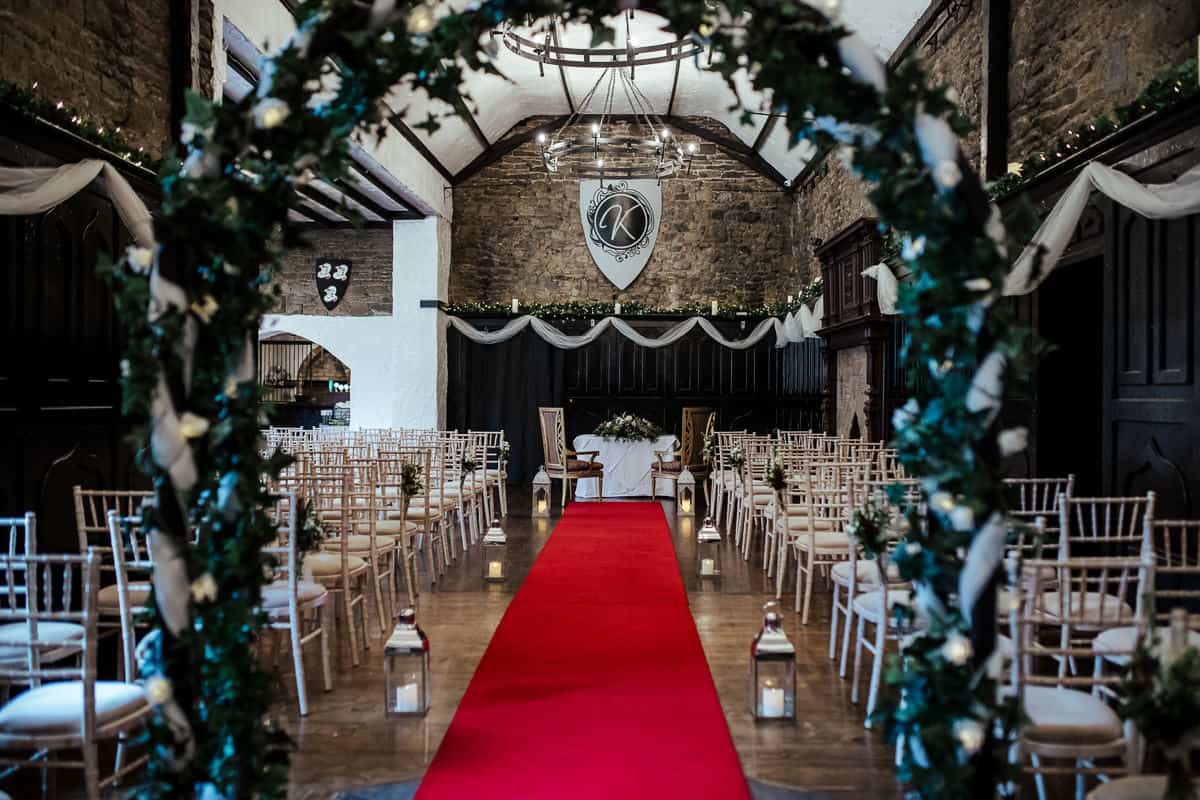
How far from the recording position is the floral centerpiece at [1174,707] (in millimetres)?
1818

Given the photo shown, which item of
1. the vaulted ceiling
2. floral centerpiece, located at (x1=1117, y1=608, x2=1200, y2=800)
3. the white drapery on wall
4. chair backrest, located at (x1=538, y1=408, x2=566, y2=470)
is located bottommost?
floral centerpiece, located at (x1=1117, y1=608, x2=1200, y2=800)

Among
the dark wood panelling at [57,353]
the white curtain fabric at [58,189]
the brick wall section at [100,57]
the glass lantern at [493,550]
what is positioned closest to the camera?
the white curtain fabric at [58,189]

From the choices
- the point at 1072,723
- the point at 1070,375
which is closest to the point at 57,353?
the point at 1072,723

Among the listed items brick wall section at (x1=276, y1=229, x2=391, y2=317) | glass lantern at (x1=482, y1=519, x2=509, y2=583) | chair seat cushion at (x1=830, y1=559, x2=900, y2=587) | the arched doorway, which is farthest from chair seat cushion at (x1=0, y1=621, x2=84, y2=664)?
the arched doorway

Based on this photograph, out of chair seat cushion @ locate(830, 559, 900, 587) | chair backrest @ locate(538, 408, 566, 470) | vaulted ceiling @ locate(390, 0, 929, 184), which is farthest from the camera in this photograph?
vaulted ceiling @ locate(390, 0, 929, 184)

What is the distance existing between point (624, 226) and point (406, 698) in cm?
1137

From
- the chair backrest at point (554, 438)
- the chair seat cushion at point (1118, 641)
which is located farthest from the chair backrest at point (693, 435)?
the chair seat cushion at point (1118, 641)

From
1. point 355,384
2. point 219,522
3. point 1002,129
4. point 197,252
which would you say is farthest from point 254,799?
point 355,384

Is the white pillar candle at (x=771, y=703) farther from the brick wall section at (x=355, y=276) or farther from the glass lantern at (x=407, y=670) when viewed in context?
the brick wall section at (x=355, y=276)

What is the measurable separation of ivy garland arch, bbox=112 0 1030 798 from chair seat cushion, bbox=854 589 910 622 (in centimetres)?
150

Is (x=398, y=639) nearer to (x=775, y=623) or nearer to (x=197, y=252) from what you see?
(x=775, y=623)

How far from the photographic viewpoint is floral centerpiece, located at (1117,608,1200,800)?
1818 mm

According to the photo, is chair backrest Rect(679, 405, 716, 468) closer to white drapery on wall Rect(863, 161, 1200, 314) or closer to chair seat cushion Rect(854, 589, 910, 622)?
white drapery on wall Rect(863, 161, 1200, 314)

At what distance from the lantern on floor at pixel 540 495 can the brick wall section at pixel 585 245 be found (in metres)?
5.52
